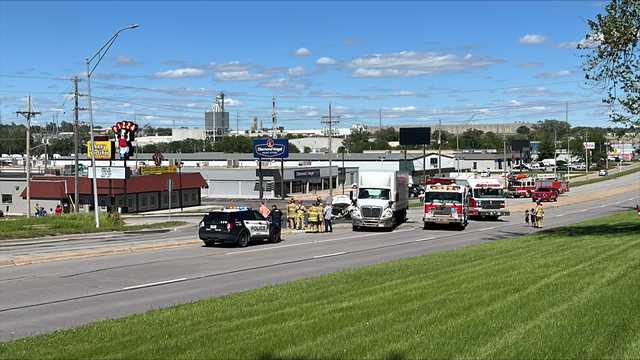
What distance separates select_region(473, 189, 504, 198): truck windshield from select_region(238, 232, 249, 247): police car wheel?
24.4 metres

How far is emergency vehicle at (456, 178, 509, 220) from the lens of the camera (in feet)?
164

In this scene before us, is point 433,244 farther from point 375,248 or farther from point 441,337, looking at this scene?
point 441,337

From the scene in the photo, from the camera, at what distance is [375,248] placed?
94.1 ft

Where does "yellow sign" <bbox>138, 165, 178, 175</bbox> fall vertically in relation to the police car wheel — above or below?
above

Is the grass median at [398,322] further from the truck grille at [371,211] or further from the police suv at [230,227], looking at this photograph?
the truck grille at [371,211]

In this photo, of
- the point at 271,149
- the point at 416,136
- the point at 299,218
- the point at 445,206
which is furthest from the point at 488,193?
the point at 416,136

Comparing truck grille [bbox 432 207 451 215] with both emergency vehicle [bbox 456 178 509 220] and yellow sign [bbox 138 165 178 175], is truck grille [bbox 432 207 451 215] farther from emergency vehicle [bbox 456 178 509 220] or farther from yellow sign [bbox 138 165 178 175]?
yellow sign [bbox 138 165 178 175]

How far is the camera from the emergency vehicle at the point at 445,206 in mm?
40750

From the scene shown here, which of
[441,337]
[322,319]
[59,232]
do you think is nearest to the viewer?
[441,337]

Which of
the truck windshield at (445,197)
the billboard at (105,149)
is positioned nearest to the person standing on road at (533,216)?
the truck windshield at (445,197)

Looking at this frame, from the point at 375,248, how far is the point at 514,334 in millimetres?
18842

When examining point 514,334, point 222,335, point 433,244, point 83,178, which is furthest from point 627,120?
point 83,178

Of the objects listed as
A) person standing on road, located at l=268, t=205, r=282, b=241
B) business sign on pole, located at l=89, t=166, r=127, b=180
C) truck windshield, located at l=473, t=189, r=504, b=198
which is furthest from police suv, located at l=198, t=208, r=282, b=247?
business sign on pole, located at l=89, t=166, r=127, b=180

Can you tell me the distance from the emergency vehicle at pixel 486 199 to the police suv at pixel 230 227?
23162mm
